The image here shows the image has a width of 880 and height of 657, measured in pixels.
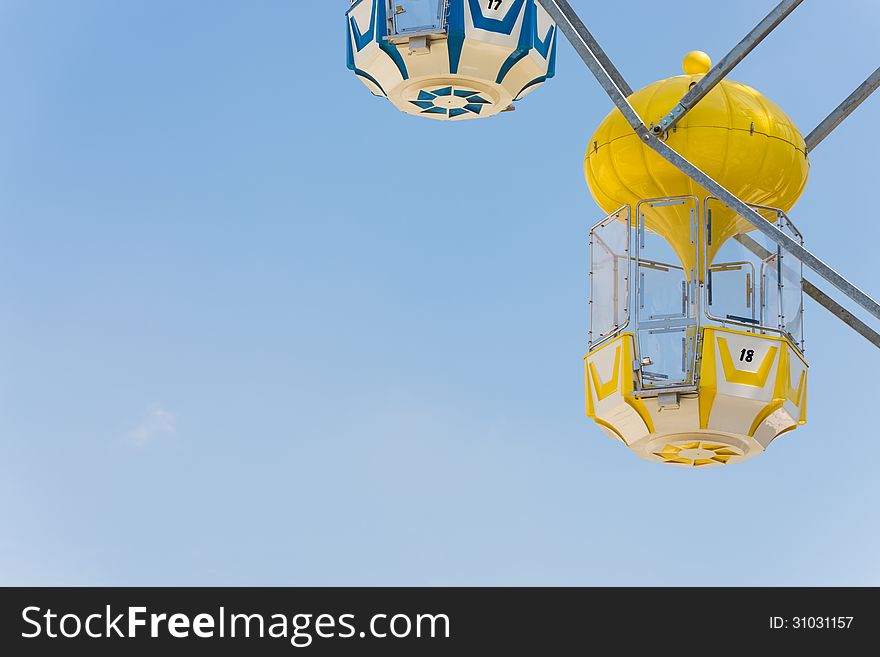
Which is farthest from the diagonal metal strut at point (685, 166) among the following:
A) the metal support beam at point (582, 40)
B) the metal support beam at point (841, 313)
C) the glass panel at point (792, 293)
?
the metal support beam at point (841, 313)

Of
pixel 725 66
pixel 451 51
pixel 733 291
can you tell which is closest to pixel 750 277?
pixel 733 291

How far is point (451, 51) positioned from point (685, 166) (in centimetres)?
378

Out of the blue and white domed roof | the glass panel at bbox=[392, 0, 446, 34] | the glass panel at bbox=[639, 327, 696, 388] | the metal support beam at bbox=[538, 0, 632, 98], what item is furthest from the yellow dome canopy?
the glass panel at bbox=[392, 0, 446, 34]

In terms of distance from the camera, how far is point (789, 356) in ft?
89.8

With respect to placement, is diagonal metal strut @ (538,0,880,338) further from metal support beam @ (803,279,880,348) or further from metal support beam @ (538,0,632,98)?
metal support beam @ (803,279,880,348)

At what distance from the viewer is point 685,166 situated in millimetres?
27047

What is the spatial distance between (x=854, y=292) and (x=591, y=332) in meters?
3.61

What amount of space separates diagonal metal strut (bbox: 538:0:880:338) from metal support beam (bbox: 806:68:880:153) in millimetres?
2402

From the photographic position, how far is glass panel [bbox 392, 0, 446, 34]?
94.1 feet

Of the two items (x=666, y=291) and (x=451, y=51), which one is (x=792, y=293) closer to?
(x=666, y=291)

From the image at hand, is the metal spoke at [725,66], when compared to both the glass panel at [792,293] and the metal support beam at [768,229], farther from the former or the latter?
the glass panel at [792,293]

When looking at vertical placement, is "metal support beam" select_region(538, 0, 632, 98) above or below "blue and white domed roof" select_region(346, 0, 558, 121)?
below

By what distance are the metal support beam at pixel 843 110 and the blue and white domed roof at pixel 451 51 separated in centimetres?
382

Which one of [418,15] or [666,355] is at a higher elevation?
[418,15]
